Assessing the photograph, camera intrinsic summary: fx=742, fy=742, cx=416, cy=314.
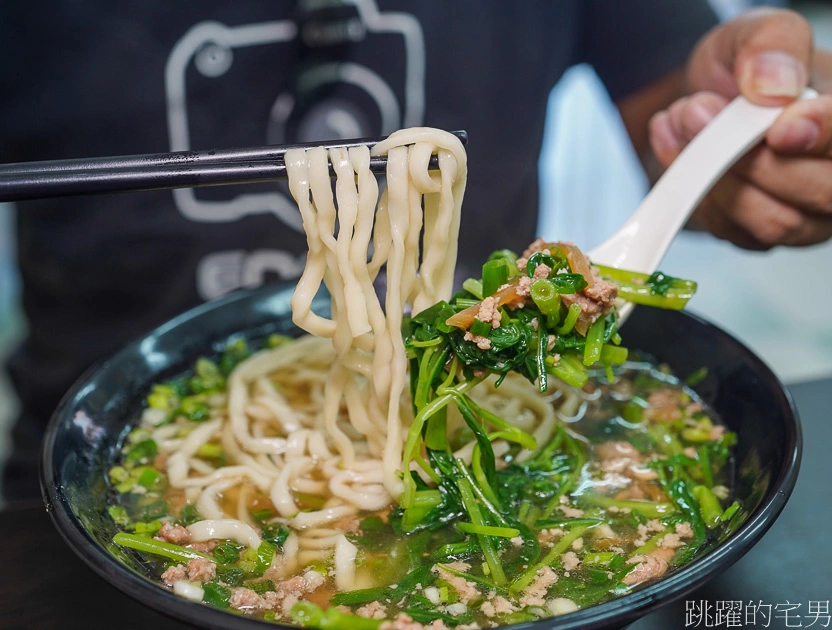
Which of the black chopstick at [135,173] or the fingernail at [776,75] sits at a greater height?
the fingernail at [776,75]

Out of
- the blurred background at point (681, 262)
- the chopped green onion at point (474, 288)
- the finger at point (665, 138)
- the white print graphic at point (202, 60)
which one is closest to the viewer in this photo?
the chopped green onion at point (474, 288)

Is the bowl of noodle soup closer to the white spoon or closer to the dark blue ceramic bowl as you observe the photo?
the dark blue ceramic bowl

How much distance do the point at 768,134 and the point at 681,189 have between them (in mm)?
348

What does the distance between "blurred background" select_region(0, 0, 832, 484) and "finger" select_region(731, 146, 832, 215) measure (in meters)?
2.50

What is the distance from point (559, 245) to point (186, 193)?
1.42 m

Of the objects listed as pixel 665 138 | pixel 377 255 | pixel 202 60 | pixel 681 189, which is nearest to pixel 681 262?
pixel 665 138

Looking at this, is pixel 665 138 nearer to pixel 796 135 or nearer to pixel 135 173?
pixel 796 135

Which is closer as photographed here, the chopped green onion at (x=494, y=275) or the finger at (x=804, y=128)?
the chopped green onion at (x=494, y=275)

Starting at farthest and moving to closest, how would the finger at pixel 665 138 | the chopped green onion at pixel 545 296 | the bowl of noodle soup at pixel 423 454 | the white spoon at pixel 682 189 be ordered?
the finger at pixel 665 138 < the white spoon at pixel 682 189 < the chopped green onion at pixel 545 296 < the bowl of noodle soup at pixel 423 454

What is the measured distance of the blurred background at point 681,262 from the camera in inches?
205

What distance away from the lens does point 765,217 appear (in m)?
2.49

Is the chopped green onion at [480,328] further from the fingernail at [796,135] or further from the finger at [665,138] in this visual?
the finger at [665,138]

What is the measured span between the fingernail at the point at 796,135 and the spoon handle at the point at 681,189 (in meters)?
0.04

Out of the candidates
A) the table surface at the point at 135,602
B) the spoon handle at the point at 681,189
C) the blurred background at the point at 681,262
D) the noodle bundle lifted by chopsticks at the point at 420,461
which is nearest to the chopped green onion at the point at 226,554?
the noodle bundle lifted by chopsticks at the point at 420,461
